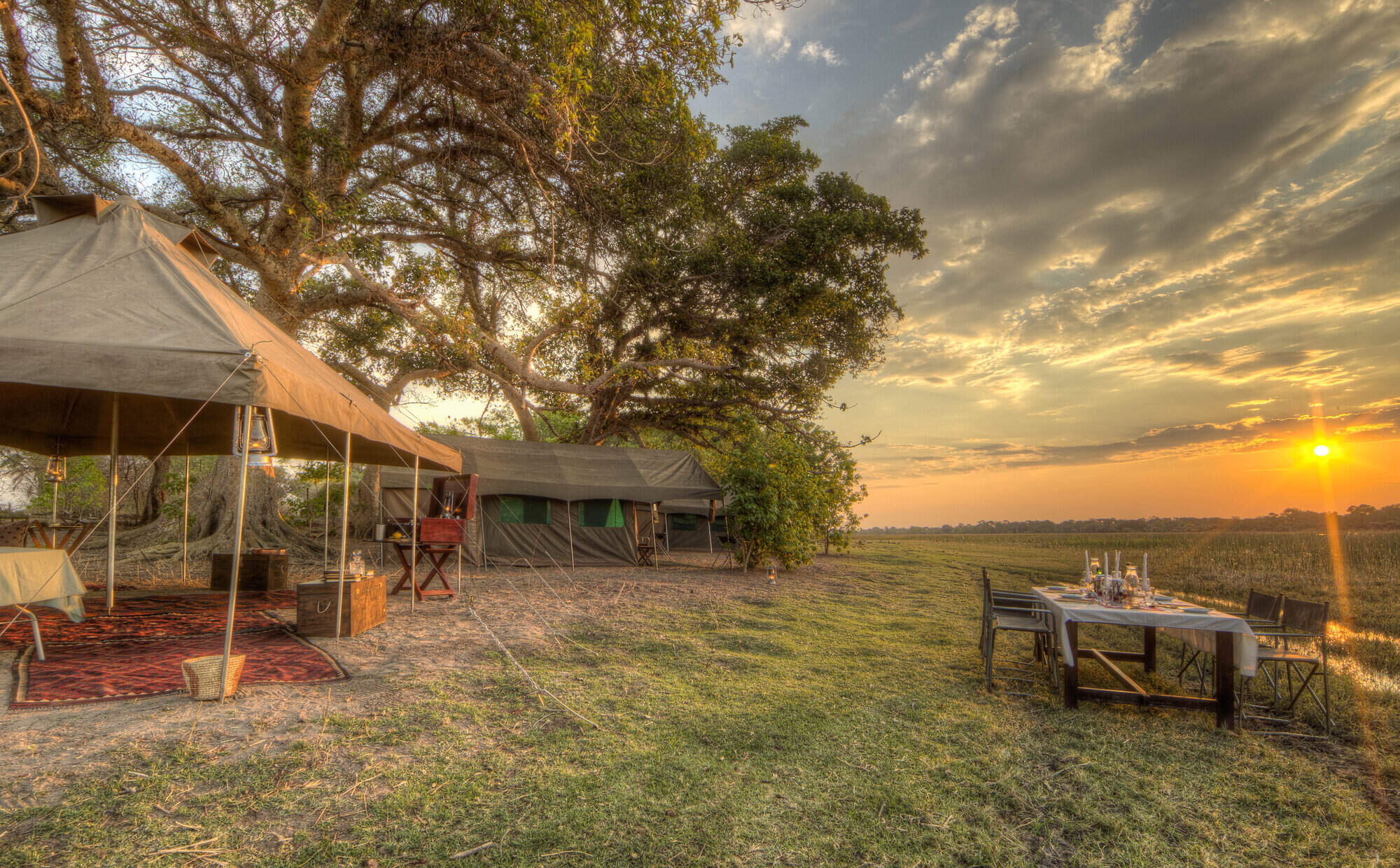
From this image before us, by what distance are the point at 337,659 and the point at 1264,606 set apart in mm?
7386

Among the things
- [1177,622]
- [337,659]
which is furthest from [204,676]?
[1177,622]

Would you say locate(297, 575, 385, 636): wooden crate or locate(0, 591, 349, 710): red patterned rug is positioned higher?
locate(297, 575, 385, 636): wooden crate

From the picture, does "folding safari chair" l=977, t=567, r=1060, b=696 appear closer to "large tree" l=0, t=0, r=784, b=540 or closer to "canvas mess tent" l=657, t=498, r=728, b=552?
"large tree" l=0, t=0, r=784, b=540

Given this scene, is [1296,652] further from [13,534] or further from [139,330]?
[13,534]

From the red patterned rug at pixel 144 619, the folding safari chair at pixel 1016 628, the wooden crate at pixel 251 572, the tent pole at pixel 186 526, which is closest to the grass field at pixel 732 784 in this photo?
the folding safari chair at pixel 1016 628

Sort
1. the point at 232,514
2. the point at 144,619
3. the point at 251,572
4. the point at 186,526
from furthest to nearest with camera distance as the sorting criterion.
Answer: the point at 232,514 < the point at 186,526 < the point at 251,572 < the point at 144,619

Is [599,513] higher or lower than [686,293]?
lower

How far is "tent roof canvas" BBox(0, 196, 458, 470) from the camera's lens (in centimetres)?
402

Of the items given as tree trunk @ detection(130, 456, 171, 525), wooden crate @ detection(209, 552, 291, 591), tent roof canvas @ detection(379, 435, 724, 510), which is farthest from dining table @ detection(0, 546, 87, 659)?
tree trunk @ detection(130, 456, 171, 525)

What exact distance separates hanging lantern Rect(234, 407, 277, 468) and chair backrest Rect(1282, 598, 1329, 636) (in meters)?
7.08

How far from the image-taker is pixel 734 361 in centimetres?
1457

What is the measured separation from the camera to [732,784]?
3166mm

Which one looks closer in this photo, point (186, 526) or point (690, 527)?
point (186, 526)

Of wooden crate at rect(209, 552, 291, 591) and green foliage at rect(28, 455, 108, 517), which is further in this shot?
green foliage at rect(28, 455, 108, 517)
